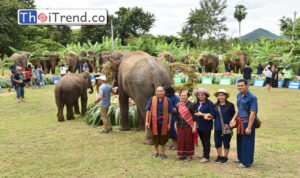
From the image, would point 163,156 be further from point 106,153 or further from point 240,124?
point 240,124

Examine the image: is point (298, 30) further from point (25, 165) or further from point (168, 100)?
point (25, 165)

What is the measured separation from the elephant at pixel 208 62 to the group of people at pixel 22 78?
12.4 metres

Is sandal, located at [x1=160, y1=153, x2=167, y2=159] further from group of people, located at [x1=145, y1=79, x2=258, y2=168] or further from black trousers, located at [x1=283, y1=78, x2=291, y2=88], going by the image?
black trousers, located at [x1=283, y1=78, x2=291, y2=88]

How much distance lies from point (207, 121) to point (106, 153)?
7.02 ft

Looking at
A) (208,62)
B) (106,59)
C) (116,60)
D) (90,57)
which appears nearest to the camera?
(116,60)

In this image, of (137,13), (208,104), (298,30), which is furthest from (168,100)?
(137,13)

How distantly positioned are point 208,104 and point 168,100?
30.1 inches

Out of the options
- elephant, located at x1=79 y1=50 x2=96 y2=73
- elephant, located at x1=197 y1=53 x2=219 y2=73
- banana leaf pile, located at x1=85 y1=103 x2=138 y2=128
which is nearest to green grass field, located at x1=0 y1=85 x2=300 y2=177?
banana leaf pile, located at x1=85 y1=103 x2=138 y2=128

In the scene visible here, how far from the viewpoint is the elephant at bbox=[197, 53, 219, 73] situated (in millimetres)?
24422

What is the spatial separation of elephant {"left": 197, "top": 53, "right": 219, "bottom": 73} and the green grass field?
14.8 meters

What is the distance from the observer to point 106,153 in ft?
20.0

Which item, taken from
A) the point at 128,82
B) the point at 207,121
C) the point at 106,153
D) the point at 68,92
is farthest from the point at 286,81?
the point at 106,153

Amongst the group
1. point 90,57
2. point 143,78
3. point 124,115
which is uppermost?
point 90,57

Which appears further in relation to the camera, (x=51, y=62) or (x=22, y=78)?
(x=51, y=62)
